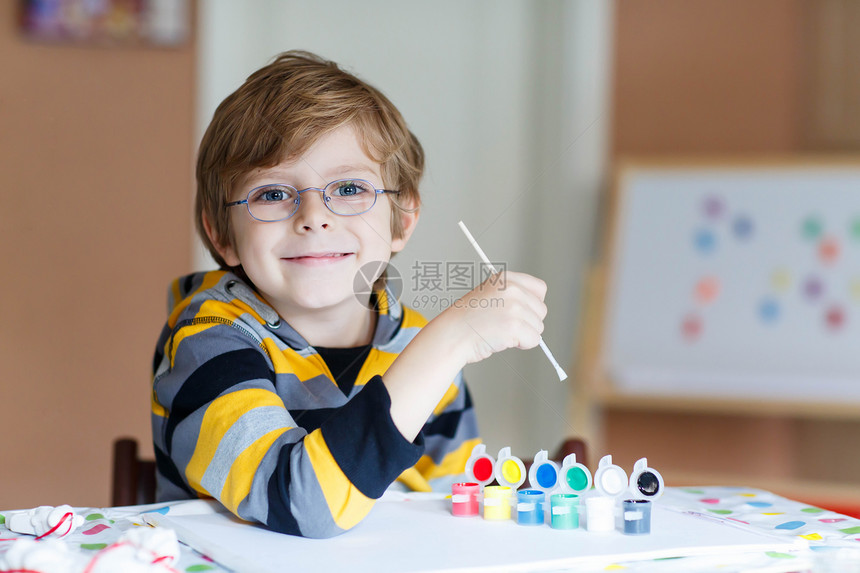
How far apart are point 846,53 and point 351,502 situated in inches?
82.0

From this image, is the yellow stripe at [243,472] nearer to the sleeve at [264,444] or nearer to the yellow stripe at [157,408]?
the sleeve at [264,444]

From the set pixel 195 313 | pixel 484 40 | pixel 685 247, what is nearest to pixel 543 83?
pixel 484 40

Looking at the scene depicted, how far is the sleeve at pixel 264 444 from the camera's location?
602 mm

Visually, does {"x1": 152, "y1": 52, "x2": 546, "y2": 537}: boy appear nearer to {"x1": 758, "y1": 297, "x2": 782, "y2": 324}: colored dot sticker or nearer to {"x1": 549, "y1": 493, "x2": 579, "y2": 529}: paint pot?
{"x1": 549, "y1": 493, "x2": 579, "y2": 529}: paint pot

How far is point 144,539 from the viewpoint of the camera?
0.50 metres

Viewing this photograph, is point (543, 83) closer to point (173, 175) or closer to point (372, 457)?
point (173, 175)

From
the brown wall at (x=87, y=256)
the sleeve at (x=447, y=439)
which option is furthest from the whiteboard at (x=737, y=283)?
the sleeve at (x=447, y=439)

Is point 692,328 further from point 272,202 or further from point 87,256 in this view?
point 272,202

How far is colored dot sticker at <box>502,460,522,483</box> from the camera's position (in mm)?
671

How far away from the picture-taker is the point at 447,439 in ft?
2.98

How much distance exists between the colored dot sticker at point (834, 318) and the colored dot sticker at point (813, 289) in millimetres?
42

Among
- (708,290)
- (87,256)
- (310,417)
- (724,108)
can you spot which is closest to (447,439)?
(310,417)

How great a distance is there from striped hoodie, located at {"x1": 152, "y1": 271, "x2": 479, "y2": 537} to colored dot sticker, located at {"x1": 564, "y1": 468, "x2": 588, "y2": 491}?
4.4 inches

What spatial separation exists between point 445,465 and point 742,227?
4.86 feet
